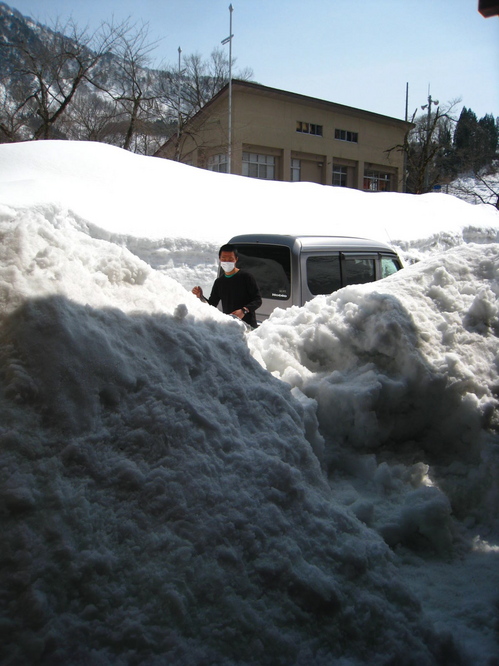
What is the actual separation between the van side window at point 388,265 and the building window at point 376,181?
33813mm

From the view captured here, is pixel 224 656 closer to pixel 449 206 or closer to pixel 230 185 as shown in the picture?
pixel 230 185

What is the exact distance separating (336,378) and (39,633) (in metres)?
2.19

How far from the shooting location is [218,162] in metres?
33.2

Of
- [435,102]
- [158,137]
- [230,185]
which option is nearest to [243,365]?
[230,185]

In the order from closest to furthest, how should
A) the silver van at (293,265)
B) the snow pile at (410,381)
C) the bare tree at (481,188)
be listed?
the snow pile at (410,381) → the silver van at (293,265) → the bare tree at (481,188)

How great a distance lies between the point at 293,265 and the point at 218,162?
2901 centimetres

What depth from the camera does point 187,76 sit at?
39750mm

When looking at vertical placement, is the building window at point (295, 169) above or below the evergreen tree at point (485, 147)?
below

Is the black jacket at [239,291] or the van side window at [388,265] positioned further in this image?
the van side window at [388,265]

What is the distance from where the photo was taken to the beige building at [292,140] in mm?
31375

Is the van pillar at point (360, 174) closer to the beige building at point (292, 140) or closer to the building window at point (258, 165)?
the beige building at point (292, 140)

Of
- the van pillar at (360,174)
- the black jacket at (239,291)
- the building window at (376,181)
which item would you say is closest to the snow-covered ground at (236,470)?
the black jacket at (239,291)

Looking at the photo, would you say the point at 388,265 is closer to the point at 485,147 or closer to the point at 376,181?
the point at 376,181

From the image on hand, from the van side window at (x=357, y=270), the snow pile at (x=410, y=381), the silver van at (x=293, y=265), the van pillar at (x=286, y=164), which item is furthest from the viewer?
the van pillar at (x=286, y=164)
